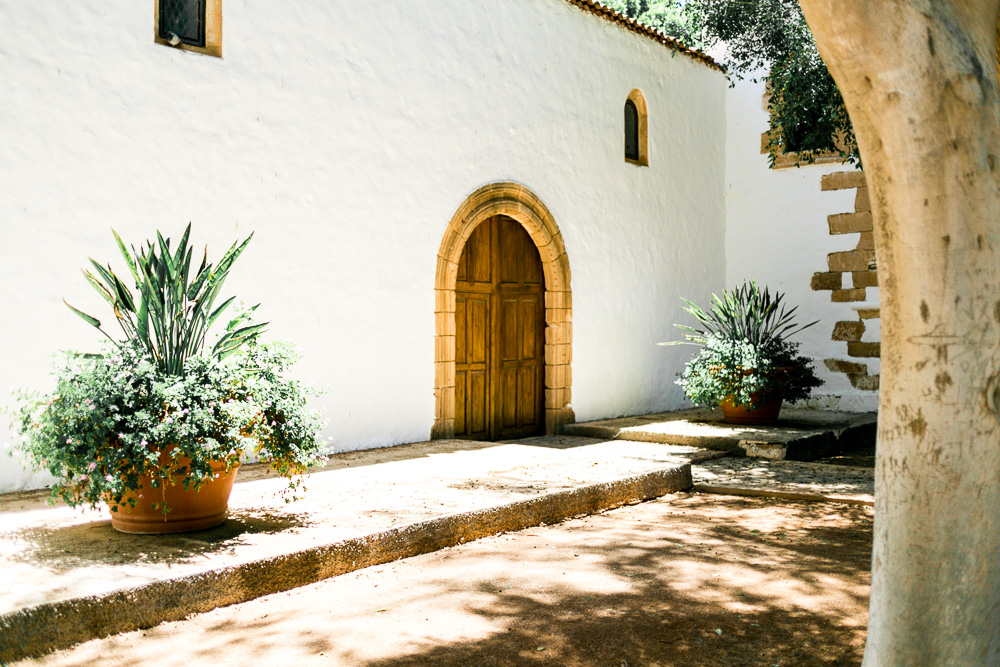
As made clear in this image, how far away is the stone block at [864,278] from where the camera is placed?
1048 centimetres

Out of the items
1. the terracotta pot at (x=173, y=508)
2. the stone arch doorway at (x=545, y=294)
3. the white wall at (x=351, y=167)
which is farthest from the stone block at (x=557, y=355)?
the terracotta pot at (x=173, y=508)

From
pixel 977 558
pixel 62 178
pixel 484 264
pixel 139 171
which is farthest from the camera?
pixel 484 264

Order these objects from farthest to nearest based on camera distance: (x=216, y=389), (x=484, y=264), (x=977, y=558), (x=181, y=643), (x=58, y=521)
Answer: (x=484, y=264) → (x=58, y=521) → (x=216, y=389) → (x=181, y=643) → (x=977, y=558)

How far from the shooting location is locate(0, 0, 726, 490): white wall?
213 inches

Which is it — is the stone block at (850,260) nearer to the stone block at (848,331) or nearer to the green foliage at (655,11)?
the stone block at (848,331)

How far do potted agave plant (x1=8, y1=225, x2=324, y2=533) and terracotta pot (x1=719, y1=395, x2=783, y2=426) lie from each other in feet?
17.6

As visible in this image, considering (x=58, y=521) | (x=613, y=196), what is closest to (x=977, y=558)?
(x=58, y=521)

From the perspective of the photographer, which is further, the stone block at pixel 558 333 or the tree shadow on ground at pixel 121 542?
the stone block at pixel 558 333

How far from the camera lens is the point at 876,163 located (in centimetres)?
222

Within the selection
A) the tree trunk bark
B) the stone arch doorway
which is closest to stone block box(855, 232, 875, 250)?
the stone arch doorway

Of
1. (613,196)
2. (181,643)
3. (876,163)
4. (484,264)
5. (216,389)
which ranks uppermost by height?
(613,196)

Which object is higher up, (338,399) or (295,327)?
(295,327)

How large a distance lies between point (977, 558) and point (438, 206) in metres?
6.02

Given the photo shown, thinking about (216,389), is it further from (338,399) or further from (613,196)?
(613,196)
